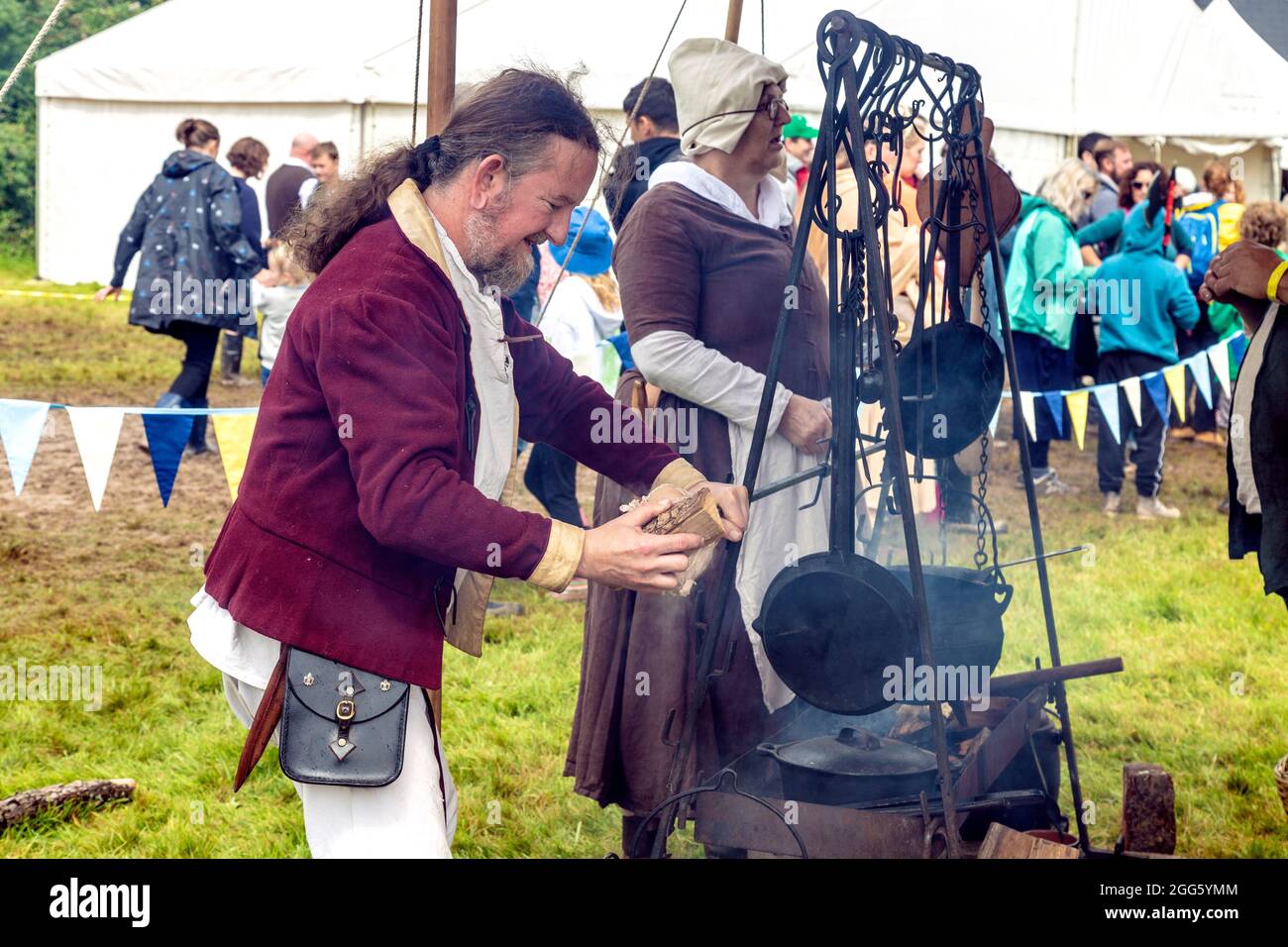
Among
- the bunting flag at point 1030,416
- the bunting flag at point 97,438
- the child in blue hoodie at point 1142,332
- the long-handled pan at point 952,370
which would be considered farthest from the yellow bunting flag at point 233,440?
the child in blue hoodie at point 1142,332

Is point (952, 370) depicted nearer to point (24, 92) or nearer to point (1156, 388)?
point (1156, 388)

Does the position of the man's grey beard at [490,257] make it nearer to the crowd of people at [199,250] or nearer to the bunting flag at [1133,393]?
the crowd of people at [199,250]

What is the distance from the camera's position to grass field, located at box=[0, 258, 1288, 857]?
12.5 ft

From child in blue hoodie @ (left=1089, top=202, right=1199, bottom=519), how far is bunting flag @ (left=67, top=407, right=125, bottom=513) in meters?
5.38

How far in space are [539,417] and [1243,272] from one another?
68.2 inches

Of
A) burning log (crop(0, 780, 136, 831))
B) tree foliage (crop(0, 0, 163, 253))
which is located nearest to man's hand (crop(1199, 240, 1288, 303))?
burning log (crop(0, 780, 136, 831))

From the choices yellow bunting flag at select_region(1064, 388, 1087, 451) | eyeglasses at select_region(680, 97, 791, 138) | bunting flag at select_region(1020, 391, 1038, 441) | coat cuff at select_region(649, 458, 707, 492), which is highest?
eyeglasses at select_region(680, 97, 791, 138)

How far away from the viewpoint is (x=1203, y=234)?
902 cm

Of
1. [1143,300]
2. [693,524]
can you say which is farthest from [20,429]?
[1143,300]

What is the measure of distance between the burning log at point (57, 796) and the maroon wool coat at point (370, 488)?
1842 mm

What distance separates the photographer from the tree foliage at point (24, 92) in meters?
21.6

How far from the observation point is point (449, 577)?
2.31 metres

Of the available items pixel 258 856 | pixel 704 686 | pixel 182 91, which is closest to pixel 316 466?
pixel 704 686

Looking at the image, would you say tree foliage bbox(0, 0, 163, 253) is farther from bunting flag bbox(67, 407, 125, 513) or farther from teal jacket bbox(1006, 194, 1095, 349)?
bunting flag bbox(67, 407, 125, 513)
